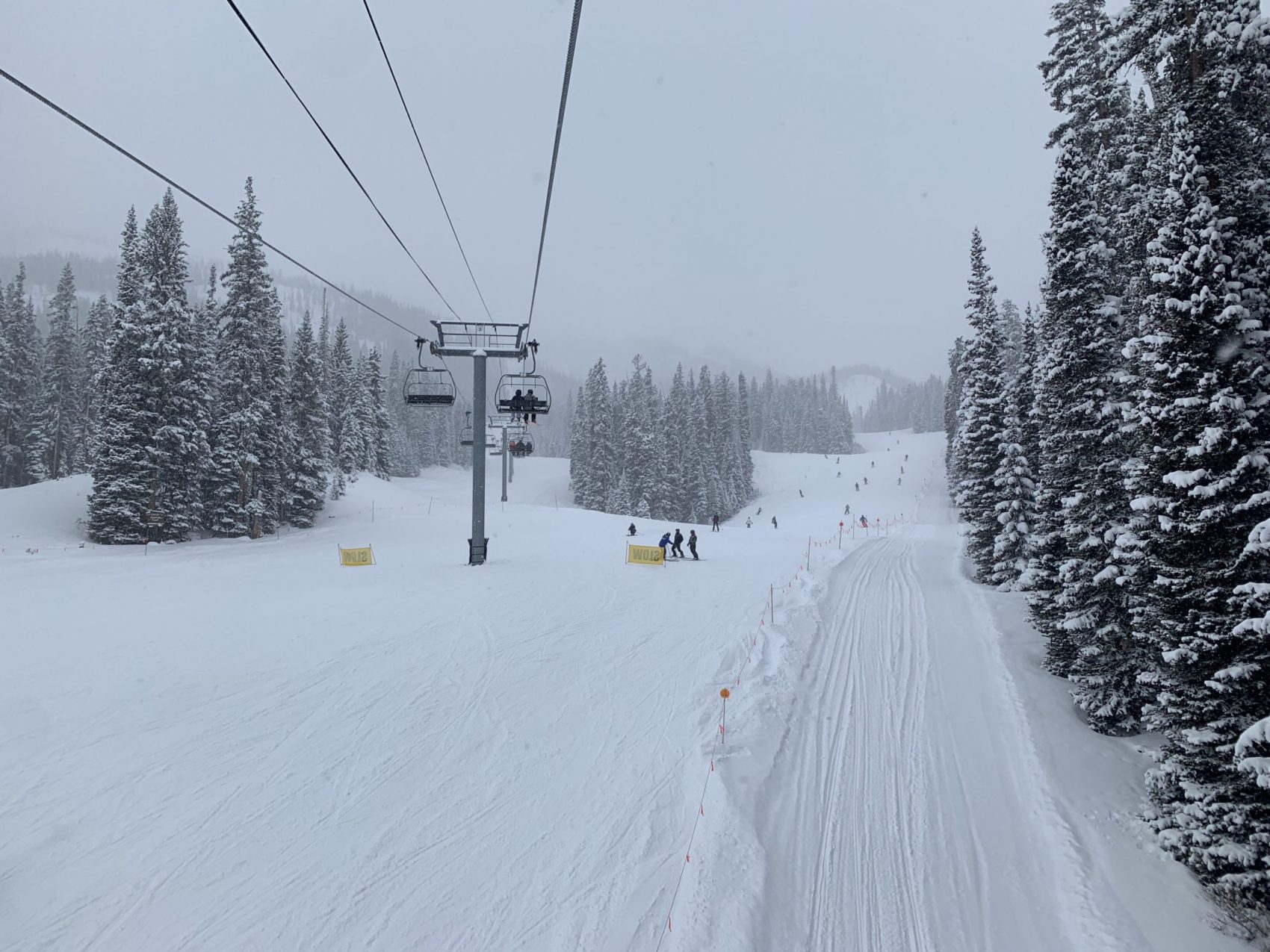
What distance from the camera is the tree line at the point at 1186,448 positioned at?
747 cm

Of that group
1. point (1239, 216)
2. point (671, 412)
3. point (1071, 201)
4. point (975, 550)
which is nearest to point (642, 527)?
point (975, 550)

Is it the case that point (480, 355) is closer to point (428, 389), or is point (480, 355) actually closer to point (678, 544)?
point (428, 389)

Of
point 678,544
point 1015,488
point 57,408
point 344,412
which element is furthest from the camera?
point 344,412

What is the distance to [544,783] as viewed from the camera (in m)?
8.40

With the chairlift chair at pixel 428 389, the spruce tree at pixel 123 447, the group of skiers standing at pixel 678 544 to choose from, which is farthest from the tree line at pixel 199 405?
the group of skiers standing at pixel 678 544

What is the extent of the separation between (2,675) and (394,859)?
9.60 metres

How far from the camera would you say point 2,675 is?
34.6 feet

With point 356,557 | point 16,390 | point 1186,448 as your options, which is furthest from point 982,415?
point 16,390

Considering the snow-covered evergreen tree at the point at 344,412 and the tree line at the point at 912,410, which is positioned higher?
the tree line at the point at 912,410

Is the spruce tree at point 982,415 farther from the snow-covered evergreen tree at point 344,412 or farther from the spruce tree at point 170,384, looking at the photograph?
the snow-covered evergreen tree at point 344,412

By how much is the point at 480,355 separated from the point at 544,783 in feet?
63.8

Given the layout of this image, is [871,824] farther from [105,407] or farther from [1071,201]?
[105,407]

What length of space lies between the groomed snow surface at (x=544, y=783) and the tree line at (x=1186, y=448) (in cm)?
117

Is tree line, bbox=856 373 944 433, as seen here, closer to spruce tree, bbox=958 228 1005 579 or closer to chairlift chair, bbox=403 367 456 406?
spruce tree, bbox=958 228 1005 579
